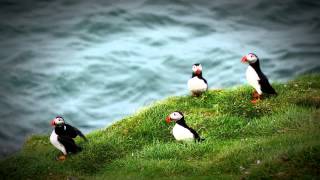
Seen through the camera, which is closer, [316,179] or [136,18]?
[316,179]

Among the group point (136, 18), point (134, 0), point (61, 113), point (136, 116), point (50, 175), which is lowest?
point (50, 175)

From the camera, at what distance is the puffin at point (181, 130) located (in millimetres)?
18016

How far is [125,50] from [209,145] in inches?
1381

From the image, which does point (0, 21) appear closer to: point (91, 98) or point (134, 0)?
point (134, 0)

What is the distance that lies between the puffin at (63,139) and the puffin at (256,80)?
518cm

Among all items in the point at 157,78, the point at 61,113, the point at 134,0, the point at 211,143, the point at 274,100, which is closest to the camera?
the point at 211,143

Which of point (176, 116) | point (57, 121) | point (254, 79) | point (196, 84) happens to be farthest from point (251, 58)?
point (57, 121)

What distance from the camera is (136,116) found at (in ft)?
66.0

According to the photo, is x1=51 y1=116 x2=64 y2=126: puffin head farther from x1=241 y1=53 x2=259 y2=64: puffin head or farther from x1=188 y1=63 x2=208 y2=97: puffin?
x1=241 y1=53 x2=259 y2=64: puffin head

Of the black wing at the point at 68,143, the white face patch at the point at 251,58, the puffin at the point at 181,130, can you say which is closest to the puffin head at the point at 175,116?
the puffin at the point at 181,130

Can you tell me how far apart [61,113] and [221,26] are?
17.0 metres

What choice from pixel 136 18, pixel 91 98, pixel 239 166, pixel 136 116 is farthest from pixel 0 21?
pixel 239 166

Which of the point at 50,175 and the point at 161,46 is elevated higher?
the point at 161,46

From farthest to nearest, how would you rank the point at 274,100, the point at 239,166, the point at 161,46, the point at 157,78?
the point at 161,46
the point at 157,78
the point at 274,100
the point at 239,166
